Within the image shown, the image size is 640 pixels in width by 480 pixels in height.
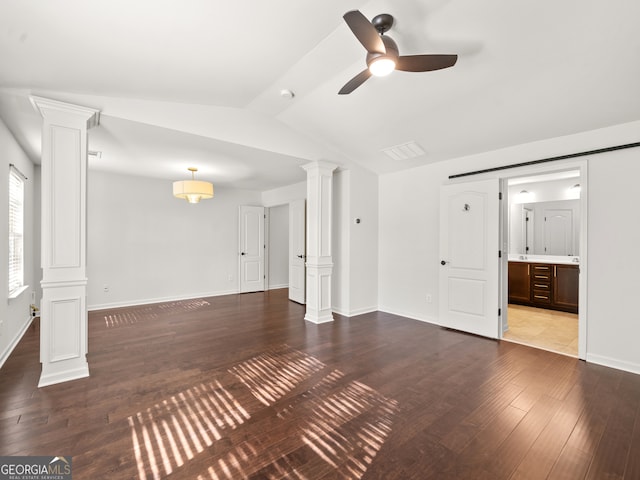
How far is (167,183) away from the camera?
20.8 ft

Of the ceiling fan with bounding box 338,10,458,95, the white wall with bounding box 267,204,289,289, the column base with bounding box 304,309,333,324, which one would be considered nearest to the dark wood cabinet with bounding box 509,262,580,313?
the column base with bounding box 304,309,333,324

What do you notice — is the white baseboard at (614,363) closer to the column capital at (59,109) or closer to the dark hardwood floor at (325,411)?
the dark hardwood floor at (325,411)

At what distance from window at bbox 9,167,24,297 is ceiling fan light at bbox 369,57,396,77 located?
4166mm

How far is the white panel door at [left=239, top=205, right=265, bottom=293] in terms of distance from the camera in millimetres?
7391

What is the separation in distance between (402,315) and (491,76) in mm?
3676

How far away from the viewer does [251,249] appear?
7512 mm

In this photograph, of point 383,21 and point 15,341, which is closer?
point 383,21

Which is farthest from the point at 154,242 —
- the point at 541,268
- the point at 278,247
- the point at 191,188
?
the point at 541,268

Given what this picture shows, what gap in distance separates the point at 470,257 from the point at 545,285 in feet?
7.93

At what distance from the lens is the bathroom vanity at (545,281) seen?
17.1 feet

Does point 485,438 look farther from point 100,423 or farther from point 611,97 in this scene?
point 611,97

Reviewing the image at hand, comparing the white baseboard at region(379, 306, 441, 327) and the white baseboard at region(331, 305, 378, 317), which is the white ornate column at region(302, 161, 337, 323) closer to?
the white baseboard at region(331, 305, 378, 317)

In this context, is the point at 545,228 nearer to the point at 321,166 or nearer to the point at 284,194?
the point at 321,166

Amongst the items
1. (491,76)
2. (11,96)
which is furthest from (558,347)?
(11,96)
